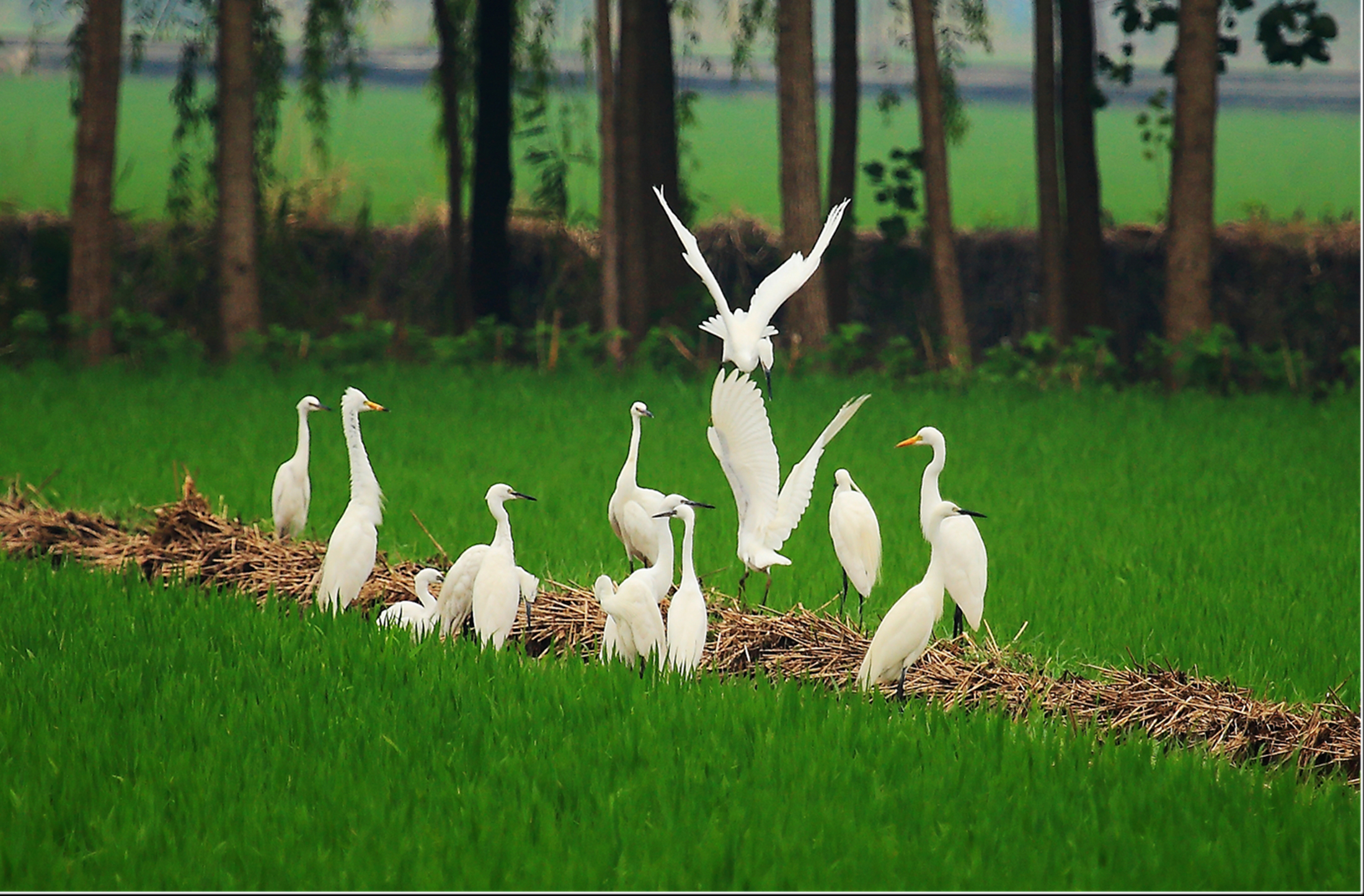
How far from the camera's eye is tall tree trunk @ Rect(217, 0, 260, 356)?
1515cm

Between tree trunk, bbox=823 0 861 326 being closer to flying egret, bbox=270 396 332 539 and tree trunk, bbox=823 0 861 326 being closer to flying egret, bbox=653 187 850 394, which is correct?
flying egret, bbox=270 396 332 539

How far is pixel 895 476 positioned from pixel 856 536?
4.32 m

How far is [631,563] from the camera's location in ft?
23.2

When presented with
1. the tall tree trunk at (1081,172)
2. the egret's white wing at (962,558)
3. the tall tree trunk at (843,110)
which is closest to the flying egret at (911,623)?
the egret's white wing at (962,558)

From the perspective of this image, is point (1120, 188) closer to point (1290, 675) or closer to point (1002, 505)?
point (1002, 505)

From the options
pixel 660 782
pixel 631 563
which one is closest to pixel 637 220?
pixel 631 563

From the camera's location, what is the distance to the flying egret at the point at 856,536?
224 inches

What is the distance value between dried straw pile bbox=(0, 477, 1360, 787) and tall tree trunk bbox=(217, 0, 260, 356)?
7.65 meters

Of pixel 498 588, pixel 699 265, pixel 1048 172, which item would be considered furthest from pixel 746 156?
pixel 699 265

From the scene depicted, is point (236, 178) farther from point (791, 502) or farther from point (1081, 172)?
point (791, 502)

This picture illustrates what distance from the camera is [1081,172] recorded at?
16.3 meters

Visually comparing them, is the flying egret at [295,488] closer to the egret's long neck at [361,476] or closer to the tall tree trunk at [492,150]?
the egret's long neck at [361,476]

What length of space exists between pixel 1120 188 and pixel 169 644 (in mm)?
38245

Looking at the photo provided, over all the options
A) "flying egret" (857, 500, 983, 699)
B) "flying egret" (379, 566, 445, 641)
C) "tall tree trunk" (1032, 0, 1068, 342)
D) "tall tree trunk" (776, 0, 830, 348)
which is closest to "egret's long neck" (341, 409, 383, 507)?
"flying egret" (379, 566, 445, 641)
